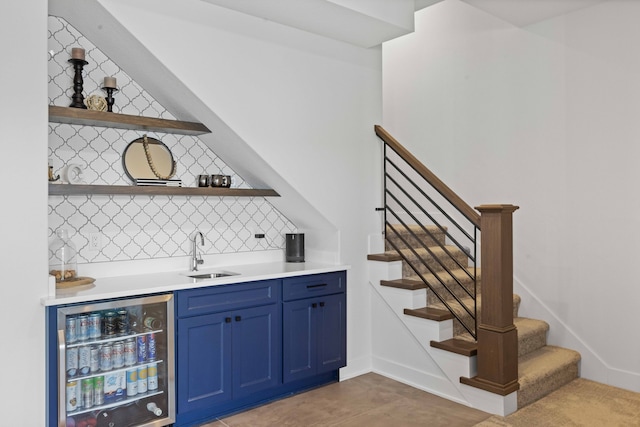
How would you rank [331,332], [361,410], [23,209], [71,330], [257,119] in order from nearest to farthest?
[23,209] → [71,330] → [361,410] → [257,119] → [331,332]

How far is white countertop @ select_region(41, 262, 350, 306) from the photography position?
260cm

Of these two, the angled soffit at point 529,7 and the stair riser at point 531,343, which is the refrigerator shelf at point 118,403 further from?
the angled soffit at point 529,7

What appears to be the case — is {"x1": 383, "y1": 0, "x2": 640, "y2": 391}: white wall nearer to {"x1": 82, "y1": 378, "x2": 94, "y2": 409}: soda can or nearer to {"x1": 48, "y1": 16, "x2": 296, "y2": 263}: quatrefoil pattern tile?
{"x1": 48, "y1": 16, "x2": 296, "y2": 263}: quatrefoil pattern tile

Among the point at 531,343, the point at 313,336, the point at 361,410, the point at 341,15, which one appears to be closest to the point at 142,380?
the point at 313,336

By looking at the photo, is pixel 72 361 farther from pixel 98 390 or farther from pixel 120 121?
pixel 120 121

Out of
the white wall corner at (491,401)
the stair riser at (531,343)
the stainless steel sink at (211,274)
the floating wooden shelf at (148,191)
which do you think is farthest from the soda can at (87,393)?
the stair riser at (531,343)

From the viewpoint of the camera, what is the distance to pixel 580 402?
131 inches

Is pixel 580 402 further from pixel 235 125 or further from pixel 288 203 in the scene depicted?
pixel 235 125

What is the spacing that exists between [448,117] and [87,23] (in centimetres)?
338

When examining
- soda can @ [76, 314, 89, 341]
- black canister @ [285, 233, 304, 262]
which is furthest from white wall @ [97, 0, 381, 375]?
soda can @ [76, 314, 89, 341]

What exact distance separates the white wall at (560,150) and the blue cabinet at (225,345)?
7.68ft

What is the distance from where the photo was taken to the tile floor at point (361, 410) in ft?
10.1

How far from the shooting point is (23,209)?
8.32ft

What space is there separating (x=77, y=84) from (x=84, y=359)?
5.47 ft
